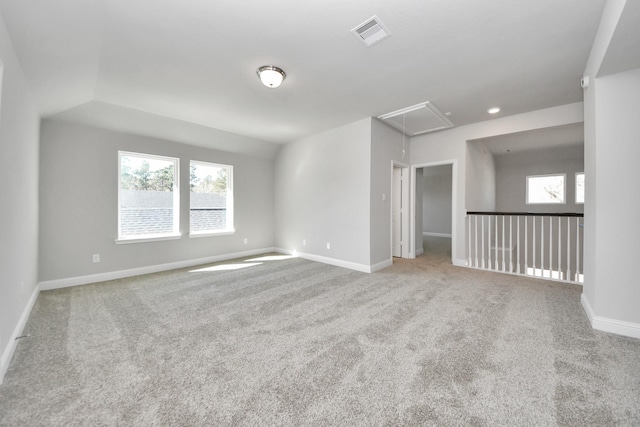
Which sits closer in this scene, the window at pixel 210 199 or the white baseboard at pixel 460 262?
A: the white baseboard at pixel 460 262

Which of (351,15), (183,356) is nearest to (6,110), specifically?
(183,356)

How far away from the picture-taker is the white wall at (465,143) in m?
3.84

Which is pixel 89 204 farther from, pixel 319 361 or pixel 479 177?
pixel 479 177

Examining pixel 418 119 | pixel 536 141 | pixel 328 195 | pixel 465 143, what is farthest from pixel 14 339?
pixel 536 141

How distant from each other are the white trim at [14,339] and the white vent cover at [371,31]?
3.59 metres

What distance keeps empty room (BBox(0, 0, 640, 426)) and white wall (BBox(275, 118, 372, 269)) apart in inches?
2.4

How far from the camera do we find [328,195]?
195 inches

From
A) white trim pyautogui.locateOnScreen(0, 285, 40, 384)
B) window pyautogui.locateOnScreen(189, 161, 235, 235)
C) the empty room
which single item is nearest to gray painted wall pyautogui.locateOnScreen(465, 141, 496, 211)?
the empty room

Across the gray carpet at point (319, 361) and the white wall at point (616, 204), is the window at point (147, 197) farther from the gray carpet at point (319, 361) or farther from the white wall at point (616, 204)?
the white wall at point (616, 204)

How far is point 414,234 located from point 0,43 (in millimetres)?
5979

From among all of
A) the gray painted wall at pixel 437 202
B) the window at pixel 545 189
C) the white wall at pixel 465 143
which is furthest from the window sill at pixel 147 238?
the window at pixel 545 189

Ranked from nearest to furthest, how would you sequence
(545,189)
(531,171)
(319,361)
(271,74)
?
(319,361) < (271,74) < (545,189) < (531,171)

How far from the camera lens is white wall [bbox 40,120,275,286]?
3396 mm

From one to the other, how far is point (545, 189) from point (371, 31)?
844 cm
